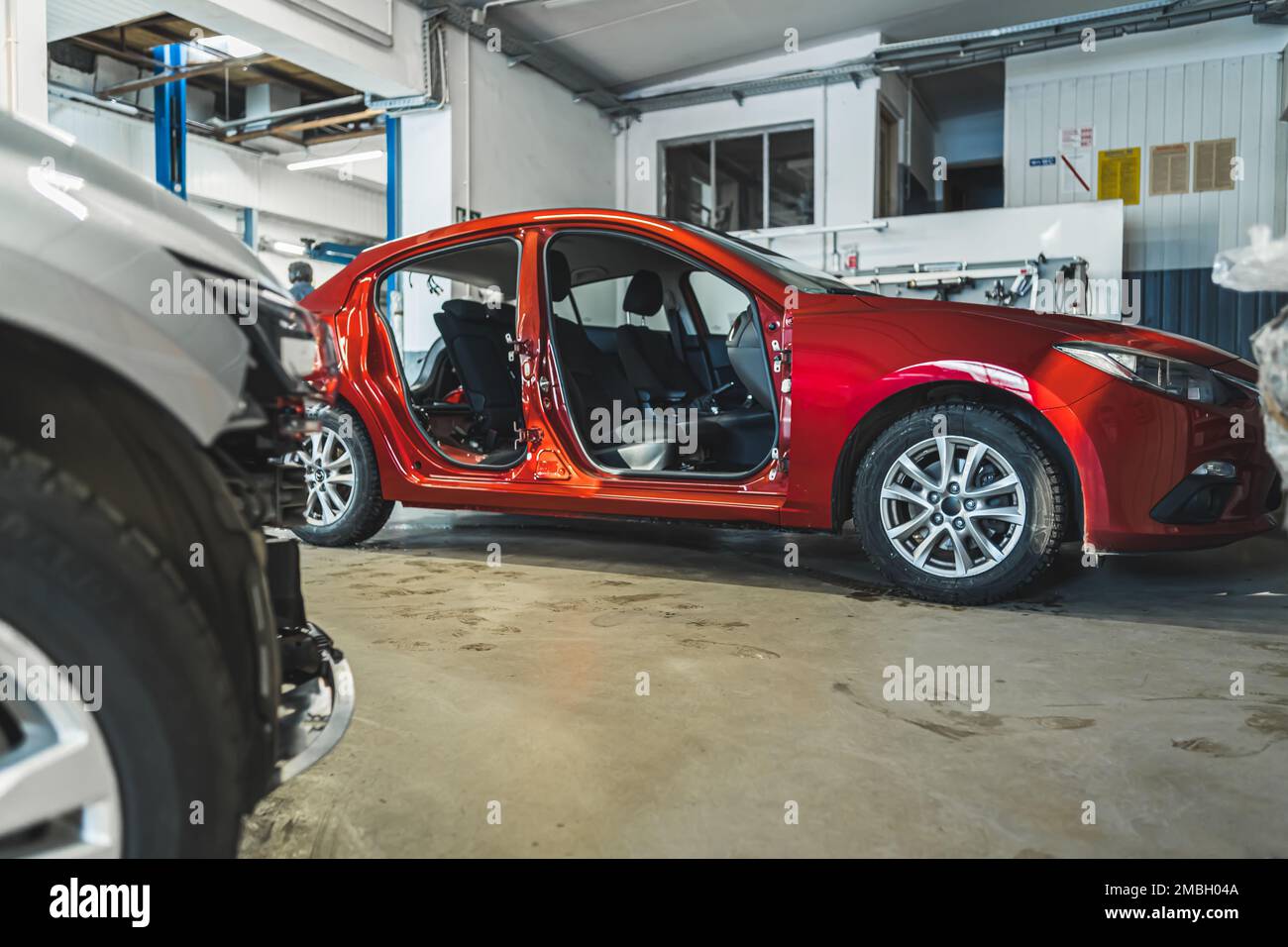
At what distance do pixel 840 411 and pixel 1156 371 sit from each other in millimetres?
872

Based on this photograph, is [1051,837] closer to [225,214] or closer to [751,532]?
[751,532]

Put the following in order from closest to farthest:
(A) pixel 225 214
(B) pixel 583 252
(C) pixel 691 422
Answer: (C) pixel 691 422 < (B) pixel 583 252 < (A) pixel 225 214

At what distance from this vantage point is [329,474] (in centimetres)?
379

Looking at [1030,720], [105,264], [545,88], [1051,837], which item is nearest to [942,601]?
[1030,720]

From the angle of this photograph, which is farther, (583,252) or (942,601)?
(583,252)

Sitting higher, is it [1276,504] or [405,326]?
[405,326]

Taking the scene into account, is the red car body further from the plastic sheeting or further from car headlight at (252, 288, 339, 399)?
car headlight at (252, 288, 339, 399)

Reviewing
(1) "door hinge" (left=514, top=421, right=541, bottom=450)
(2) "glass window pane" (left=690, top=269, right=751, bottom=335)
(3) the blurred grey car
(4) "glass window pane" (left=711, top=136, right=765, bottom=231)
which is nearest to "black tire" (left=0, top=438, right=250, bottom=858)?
(3) the blurred grey car

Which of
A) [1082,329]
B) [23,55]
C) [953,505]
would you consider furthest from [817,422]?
[23,55]

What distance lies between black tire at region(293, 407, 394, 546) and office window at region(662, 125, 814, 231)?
6.24m

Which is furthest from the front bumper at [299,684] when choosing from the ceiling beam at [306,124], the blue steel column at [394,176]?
the ceiling beam at [306,124]

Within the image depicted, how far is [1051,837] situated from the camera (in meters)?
1.37

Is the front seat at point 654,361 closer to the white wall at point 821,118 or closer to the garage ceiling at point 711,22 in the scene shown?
the garage ceiling at point 711,22
